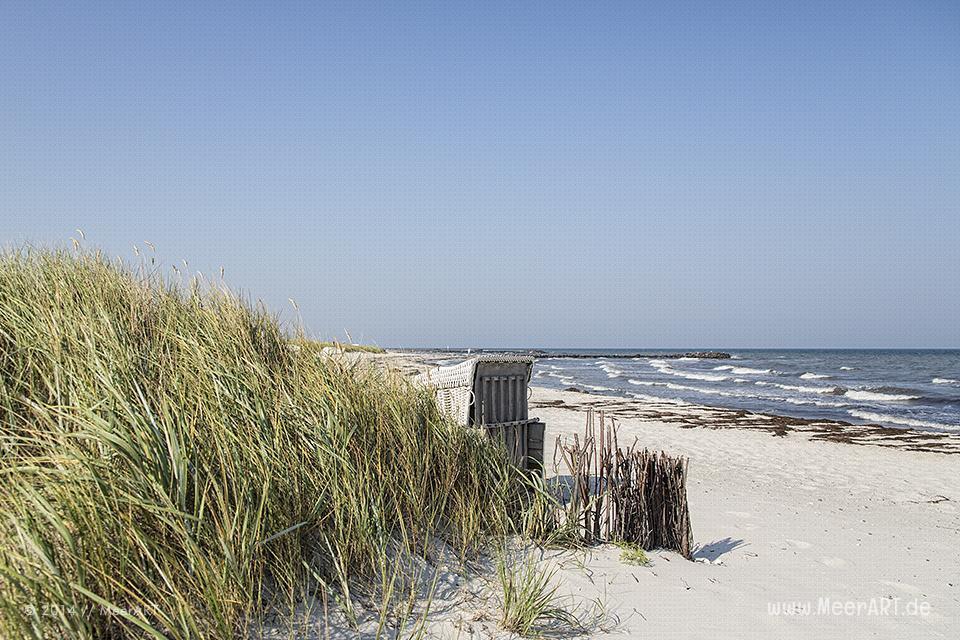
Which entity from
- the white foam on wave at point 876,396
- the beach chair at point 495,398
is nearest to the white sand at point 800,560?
the beach chair at point 495,398

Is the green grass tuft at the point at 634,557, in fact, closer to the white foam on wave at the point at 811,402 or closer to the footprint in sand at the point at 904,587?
the footprint in sand at the point at 904,587

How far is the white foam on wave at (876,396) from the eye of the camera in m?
26.1

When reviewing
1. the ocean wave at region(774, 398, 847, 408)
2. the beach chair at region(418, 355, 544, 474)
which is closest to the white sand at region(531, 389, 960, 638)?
the beach chair at region(418, 355, 544, 474)

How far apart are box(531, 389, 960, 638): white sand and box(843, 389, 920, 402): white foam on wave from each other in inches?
621

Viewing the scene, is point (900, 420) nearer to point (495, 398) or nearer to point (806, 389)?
point (806, 389)

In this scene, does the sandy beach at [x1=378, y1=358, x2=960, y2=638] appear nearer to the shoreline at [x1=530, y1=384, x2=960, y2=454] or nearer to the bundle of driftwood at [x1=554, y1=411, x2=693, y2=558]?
the bundle of driftwood at [x1=554, y1=411, x2=693, y2=558]

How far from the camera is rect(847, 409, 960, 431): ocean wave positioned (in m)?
18.0

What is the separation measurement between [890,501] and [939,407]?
17.3m

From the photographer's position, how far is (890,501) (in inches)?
357

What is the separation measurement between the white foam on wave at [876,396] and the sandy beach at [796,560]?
14.6 meters

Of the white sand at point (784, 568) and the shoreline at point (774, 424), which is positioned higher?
the white sand at point (784, 568)

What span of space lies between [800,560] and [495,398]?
2.84 meters

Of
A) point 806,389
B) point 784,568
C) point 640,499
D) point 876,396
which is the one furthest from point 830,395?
point 640,499

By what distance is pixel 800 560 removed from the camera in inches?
208
